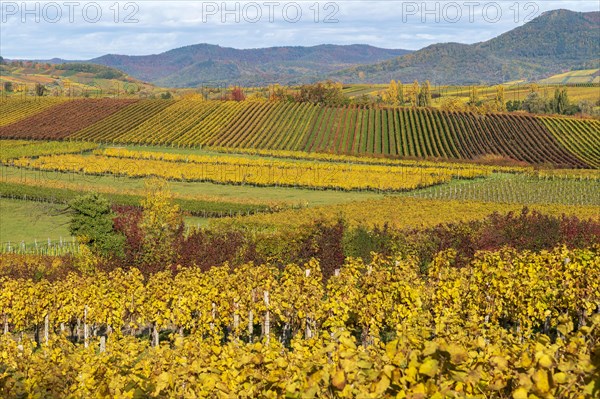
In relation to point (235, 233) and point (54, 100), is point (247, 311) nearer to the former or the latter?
point (235, 233)

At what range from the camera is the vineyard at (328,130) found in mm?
100125

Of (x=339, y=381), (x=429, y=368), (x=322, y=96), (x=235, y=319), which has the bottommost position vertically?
(x=235, y=319)

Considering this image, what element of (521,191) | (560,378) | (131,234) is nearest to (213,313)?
(560,378)

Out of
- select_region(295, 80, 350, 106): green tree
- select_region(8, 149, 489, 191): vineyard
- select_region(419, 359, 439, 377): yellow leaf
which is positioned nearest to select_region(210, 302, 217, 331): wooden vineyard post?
select_region(419, 359, 439, 377): yellow leaf

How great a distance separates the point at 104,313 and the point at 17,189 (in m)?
47.7

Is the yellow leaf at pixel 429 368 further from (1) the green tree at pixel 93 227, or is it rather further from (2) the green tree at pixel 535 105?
(2) the green tree at pixel 535 105

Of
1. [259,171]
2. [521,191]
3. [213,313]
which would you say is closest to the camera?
[213,313]

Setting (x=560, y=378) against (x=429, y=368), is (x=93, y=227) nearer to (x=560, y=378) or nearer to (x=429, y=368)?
(x=429, y=368)

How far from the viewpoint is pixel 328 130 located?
11175 cm

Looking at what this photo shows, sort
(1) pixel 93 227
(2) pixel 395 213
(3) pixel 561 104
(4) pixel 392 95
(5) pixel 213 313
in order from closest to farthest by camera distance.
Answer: (5) pixel 213 313 < (1) pixel 93 227 < (2) pixel 395 213 < (3) pixel 561 104 < (4) pixel 392 95

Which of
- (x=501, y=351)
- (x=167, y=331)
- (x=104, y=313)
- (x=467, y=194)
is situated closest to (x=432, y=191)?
(x=467, y=194)

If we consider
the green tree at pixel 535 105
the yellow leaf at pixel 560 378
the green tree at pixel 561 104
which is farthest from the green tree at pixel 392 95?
the yellow leaf at pixel 560 378

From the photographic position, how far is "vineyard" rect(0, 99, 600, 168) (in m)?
100

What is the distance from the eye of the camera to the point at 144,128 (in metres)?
116
